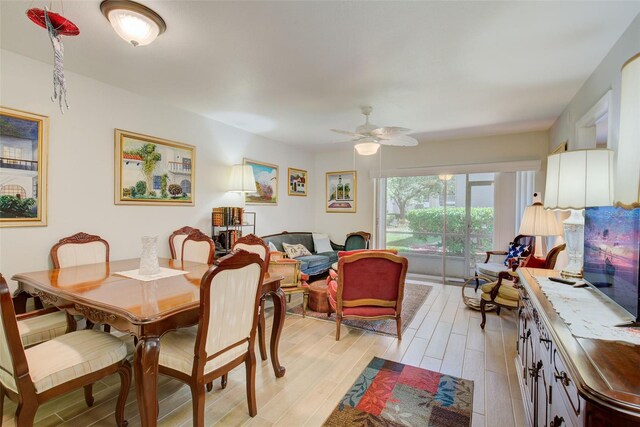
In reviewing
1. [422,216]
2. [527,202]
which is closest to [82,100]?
[422,216]

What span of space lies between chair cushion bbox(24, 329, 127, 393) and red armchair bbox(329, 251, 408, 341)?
1.90m

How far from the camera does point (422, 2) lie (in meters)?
1.84

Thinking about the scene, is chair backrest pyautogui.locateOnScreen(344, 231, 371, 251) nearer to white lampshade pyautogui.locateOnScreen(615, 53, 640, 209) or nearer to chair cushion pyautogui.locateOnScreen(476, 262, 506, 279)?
chair cushion pyautogui.locateOnScreen(476, 262, 506, 279)

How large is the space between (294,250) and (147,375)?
389cm

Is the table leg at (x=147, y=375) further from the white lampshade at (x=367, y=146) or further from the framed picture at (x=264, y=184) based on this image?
the framed picture at (x=264, y=184)

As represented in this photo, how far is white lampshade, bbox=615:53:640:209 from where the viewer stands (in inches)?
35.5

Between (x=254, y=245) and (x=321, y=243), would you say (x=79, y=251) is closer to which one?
(x=254, y=245)

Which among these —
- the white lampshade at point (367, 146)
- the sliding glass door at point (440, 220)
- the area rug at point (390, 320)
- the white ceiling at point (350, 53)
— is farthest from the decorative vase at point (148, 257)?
the sliding glass door at point (440, 220)

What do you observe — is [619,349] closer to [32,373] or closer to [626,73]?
[626,73]

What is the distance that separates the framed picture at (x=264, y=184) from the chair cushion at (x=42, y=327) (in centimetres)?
295

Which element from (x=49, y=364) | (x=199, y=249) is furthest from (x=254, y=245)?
(x=49, y=364)

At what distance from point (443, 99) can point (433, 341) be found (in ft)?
8.63

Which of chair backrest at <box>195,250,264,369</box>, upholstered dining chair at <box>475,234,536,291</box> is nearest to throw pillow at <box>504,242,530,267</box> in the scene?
upholstered dining chair at <box>475,234,536,291</box>

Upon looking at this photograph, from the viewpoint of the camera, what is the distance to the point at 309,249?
609cm
